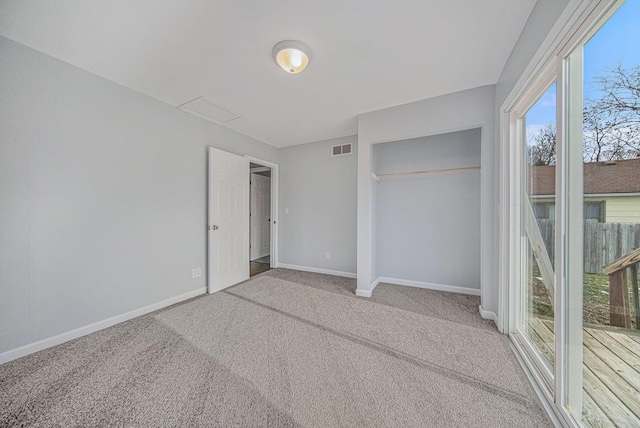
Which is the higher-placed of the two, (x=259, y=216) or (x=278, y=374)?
(x=259, y=216)

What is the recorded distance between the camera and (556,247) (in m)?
1.27

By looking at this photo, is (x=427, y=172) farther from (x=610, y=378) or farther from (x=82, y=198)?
(x=82, y=198)

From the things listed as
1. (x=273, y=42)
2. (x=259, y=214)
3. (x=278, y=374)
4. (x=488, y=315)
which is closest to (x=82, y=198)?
(x=273, y=42)

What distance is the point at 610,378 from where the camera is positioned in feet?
3.22

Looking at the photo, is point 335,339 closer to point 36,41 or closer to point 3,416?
point 3,416

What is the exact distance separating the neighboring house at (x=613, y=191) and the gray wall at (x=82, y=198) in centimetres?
363

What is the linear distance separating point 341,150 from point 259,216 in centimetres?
288

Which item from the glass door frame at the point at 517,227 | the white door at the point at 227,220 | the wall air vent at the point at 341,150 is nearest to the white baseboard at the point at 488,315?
the glass door frame at the point at 517,227

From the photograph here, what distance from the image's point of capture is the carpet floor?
48.4 inches

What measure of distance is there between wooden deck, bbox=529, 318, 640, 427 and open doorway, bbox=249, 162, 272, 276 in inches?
189

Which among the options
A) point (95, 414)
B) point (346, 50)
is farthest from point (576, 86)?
point (95, 414)

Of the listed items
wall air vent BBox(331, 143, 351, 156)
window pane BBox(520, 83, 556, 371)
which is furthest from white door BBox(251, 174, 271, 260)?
window pane BBox(520, 83, 556, 371)

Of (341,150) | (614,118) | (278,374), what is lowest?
(278,374)

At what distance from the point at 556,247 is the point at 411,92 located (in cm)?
203
